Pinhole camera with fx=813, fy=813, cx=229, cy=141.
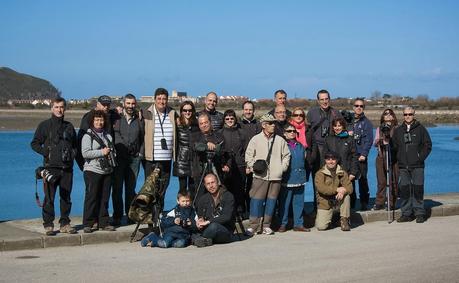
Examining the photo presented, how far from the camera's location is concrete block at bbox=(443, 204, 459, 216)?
13070mm

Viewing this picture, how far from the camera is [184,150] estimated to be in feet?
36.3

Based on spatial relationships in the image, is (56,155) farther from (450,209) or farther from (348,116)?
(450,209)

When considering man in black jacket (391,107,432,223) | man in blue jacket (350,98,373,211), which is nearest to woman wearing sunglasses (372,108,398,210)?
man in blue jacket (350,98,373,211)

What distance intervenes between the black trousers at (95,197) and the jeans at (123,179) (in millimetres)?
369

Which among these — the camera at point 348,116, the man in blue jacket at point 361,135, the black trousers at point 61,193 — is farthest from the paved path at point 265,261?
the camera at point 348,116

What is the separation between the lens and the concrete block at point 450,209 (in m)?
13.1

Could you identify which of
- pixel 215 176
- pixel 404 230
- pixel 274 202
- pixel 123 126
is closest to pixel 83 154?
pixel 123 126

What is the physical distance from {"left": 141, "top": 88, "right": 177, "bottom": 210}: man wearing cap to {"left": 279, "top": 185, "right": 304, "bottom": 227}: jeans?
1658 millimetres

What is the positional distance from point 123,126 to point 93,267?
107 inches

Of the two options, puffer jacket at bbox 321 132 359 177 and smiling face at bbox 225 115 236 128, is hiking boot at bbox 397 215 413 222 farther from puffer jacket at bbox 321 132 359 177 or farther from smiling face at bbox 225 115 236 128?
smiling face at bbox 225 115 236 128

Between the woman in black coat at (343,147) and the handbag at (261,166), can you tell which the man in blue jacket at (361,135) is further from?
the handbag at (261,166)

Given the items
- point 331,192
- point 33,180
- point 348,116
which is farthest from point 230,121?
point 33,180

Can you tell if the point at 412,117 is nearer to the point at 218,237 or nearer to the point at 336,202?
the point at 336,202

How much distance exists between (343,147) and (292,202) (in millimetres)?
1152
